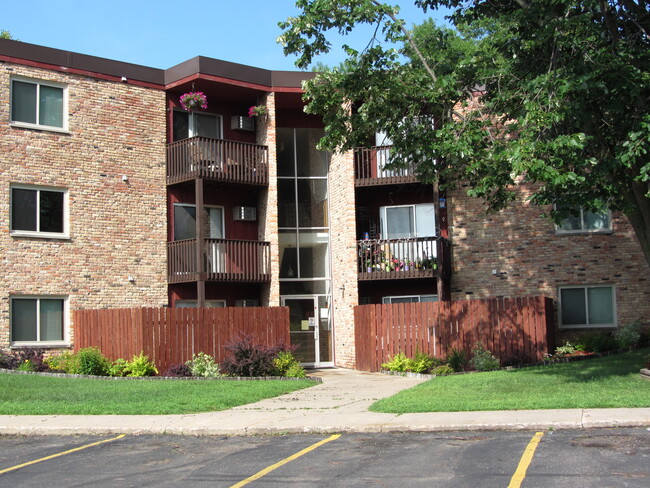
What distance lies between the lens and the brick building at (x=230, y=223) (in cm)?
2175

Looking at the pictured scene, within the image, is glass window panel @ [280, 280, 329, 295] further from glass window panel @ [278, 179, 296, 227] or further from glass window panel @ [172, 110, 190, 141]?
glass window panel @ [172, 110, 190, 141]

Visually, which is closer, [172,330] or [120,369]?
[120,369]

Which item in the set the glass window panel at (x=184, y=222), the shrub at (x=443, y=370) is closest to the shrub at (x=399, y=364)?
the shrub at (x=443, y=370)

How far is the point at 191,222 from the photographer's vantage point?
24562mm

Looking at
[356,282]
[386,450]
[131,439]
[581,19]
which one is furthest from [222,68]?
[386,450]

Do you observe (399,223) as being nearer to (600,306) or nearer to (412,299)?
(412,299)

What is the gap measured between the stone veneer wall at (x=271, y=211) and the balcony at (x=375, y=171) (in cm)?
261

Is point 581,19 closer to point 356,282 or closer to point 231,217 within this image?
point 356,282

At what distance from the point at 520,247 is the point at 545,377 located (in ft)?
27.1

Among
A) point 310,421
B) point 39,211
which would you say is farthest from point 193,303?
point 310,421

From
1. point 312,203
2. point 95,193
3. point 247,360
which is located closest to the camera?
point 247,360

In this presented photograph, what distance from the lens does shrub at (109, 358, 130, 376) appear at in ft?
63.6

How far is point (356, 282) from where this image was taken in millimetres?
24078

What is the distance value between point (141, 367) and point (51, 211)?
5.76 meters
